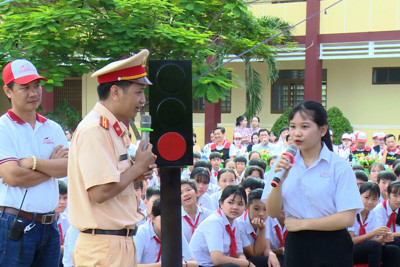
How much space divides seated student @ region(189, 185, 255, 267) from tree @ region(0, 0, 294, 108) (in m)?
5.87

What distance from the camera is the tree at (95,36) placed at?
11.2 meters

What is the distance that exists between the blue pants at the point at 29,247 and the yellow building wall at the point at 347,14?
49.3 feet

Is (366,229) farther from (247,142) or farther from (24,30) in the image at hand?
(247,142)

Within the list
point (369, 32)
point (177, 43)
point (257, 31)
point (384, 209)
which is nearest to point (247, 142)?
point (257, 31)

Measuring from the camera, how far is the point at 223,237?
19.7 feet

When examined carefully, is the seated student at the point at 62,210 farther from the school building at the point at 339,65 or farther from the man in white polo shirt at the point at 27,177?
the school building at the point at 339,65

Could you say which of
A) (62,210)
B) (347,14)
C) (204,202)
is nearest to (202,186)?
(204,202)

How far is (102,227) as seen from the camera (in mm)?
3201

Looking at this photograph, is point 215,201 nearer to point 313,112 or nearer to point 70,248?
point 70,248

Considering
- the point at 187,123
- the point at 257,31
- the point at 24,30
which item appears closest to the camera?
the point at 187,123

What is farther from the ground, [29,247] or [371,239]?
[29,247]

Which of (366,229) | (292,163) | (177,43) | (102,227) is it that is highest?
(177,43)

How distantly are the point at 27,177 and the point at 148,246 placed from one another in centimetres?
205

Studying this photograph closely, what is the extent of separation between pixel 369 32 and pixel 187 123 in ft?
50.4
